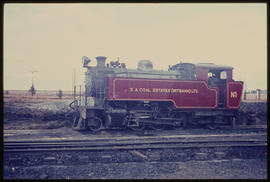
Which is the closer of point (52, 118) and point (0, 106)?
point (0, 106)

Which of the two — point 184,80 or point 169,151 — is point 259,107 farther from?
point 169,151

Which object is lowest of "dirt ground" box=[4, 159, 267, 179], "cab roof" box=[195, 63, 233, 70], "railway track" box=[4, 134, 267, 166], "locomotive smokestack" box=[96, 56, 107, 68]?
"dirt ground" box=[4, 159, 267, 179]

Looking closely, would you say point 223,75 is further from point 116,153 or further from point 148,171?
point 148,171

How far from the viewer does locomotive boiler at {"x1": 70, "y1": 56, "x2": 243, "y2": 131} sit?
373 inches

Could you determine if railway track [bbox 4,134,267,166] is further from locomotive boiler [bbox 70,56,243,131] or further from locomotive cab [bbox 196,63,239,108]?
locomotive cab [bbox 196,63,239,108]

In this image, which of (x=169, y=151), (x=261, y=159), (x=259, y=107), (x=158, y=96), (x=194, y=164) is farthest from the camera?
(x=259, y=107)

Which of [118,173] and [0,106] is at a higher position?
[0,106]

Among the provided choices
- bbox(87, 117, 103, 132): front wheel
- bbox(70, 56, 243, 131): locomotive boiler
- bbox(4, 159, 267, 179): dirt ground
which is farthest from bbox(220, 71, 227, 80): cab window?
bbox(87, 117, 103, 132): front wheel

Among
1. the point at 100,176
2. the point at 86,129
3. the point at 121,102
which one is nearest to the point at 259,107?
the point at 121,102

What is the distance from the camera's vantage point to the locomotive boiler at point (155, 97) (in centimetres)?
948

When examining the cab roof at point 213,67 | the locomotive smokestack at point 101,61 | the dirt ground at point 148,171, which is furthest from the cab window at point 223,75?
the dirt ground at point 148,171

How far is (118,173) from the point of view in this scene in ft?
14.8

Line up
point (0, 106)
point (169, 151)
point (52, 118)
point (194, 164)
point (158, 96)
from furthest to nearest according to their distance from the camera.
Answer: point (52, 118) < point (158, 96) < point (169, 151) < point (194, 164) < point (0, 106)

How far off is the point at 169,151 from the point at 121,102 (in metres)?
4.26
